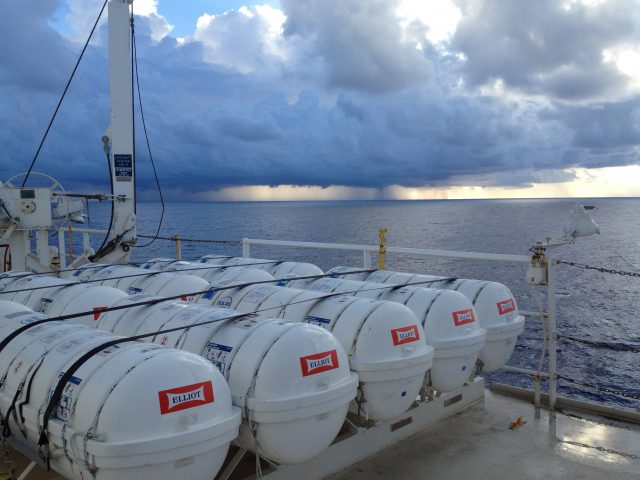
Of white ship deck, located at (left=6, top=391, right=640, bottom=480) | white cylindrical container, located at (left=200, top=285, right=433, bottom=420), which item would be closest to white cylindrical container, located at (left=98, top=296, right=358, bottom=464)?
white cylindrical container, located at (left=200, top=285, right=433, bottom=420)

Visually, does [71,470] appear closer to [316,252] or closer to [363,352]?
[363,352]

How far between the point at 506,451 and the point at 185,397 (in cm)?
371

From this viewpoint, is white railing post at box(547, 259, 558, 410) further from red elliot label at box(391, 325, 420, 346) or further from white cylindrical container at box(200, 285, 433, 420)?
red elliot label at box(391, 325, 420, 346)

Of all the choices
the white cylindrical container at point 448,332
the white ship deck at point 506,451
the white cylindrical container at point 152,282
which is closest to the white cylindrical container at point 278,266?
the white cylindrical container at point 152,282

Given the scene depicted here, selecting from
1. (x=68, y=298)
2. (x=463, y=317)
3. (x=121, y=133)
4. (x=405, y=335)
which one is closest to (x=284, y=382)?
(x=405, y=335)

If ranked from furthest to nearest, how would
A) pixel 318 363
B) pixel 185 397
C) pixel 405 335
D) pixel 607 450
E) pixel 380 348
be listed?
pixel 607 450 < pixel 405 335 < pixel 380 348 < pixel 318 363 < pixel 185 397

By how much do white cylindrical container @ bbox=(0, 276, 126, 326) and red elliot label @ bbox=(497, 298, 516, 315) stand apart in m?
4.49

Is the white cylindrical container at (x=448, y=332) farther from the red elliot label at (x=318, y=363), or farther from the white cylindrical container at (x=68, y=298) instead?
the white cylindrical container at (x=68, y=298)

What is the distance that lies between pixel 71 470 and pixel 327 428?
1829mm

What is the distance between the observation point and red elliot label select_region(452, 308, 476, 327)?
6.09 m

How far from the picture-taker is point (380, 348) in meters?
5.15

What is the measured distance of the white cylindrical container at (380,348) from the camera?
5.09 metres

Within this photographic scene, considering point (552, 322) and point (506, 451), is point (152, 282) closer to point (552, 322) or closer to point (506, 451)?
point (506, 451)

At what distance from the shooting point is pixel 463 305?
6.25 metres
